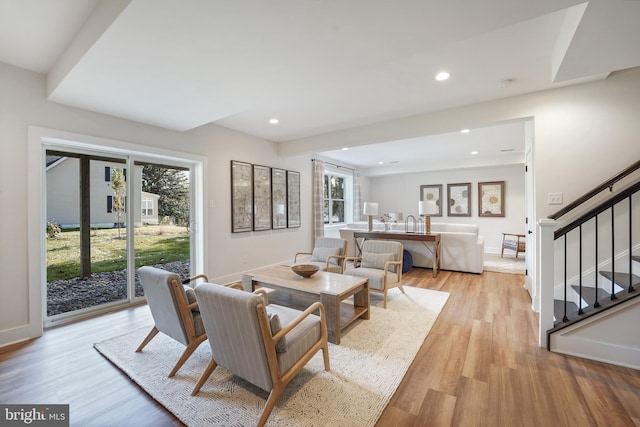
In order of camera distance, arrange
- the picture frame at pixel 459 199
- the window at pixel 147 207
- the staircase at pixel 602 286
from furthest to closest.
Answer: the picture frame at pixel 459 199
the window at pixel 147 207
the staircase at pixel 602 286

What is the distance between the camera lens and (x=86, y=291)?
333 cm

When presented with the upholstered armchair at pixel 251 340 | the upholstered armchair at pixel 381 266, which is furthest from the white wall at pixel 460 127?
the upholstered armchair at pixel 251 340

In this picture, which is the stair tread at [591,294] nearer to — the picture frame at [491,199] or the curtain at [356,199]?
the picture frame at [491,199]

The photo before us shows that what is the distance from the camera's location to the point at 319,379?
199 cm

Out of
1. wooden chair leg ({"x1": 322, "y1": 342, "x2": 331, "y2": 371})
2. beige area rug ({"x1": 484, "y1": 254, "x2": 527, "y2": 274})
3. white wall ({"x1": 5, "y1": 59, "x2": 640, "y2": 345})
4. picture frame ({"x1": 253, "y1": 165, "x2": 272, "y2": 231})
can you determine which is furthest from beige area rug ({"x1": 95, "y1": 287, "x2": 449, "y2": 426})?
beige area rug ({"x1": 484, "y1": 254, "x2": 527, "y2": 274})

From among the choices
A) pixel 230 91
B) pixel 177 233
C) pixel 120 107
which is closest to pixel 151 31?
pixel 230 91

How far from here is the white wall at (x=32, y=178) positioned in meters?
2.55

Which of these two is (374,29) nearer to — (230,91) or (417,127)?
(230,91)

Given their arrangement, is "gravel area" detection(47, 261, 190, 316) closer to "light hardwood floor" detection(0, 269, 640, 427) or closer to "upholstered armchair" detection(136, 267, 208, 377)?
"light hardwood floor" detection(0, 269, 640, 427)

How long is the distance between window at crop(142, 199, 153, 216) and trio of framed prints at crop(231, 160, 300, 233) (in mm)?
1195

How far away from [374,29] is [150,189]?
3562mm

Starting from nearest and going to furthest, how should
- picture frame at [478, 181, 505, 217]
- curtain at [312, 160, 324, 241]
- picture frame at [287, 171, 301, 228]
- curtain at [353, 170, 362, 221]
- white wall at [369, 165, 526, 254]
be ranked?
picture frame at [287, 171, 301, 228] < curtain at [312, 160, 324, 241] < white wall at [369, 165, 526, 254] < picture frame at [478, 181, 505, 217] < curtain at [353, 170, 362, 221]

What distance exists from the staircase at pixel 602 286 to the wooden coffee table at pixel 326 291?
5.65ft

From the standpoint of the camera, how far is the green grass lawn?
311cm
